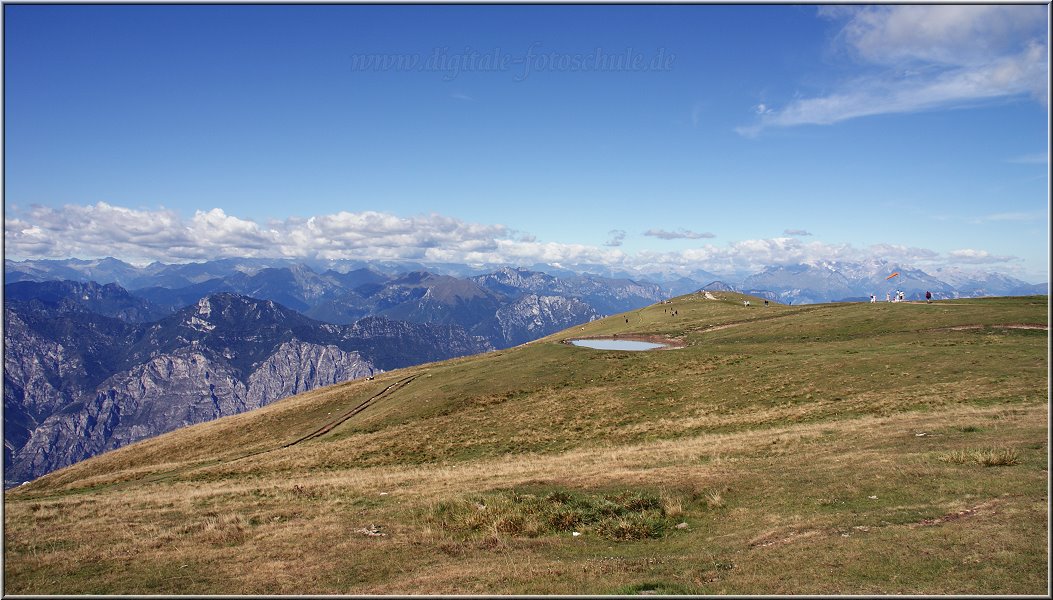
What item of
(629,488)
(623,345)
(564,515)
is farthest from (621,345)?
(564,515)

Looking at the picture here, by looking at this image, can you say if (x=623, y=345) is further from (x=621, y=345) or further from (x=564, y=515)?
(x=564, y=515)

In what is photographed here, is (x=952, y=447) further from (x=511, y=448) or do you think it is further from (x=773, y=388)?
(x=511, y=448)

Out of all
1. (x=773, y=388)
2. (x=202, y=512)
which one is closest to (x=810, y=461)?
(x=773, y=388)

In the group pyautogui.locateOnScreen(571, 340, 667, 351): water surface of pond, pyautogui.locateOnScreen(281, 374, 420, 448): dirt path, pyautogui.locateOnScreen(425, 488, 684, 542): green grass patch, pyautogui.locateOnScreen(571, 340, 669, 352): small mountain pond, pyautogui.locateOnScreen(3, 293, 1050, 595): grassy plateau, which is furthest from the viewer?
pyautogui.locateOnScreen(571, 340, 667, 351): water surface of pond

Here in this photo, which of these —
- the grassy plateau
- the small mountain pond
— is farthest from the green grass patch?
the small mountain pond

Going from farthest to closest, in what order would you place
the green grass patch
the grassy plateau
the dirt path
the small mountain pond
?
1. the small mountain pond
2. the dirt path
3. the green grass patch
4. the grassy plateau

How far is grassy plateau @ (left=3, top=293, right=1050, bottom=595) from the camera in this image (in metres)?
16.5

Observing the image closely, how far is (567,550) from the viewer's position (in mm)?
19875

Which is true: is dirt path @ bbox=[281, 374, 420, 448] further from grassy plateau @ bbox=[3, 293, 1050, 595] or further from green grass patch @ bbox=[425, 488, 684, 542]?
green grass patch @ bbox=[425, 488, 684, 542]

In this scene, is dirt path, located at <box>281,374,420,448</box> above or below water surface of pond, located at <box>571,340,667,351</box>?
below

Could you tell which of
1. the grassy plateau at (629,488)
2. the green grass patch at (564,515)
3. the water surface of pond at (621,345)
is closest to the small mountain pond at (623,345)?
the water surface of pond at (621,345)

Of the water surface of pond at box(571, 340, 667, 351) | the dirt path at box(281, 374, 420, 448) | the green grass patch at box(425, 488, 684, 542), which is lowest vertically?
the dirt path at box(281, 374, 420, 448)

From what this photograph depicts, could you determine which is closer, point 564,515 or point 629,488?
point 564,515

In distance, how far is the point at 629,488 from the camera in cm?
2683
